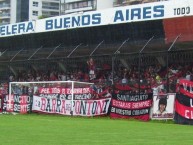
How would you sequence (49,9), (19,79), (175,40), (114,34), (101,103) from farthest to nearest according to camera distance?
(49,9)
(19,79)
(114,34)
(175,40)
(101,103)

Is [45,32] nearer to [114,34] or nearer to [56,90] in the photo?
[114,34]

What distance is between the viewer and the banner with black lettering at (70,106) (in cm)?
3053

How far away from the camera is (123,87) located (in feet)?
113

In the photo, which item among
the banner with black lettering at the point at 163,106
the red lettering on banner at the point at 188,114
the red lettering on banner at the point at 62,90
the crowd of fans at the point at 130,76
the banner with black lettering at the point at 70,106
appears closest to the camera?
the red lettering on banner at the point at 188,114

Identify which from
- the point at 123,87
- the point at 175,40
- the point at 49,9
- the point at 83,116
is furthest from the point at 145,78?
the point at 49,9

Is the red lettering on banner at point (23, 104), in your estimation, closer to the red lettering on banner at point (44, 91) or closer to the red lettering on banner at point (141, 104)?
the red lettering on banner at point (44, 91)

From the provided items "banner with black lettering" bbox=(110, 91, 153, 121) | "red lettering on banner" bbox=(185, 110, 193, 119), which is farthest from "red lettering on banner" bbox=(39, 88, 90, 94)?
"red lettering on banner" bbox=(185, 110, 193, 119)

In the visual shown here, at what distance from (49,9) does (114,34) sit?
3778 inches

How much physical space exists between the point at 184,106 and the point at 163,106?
176 centimetres

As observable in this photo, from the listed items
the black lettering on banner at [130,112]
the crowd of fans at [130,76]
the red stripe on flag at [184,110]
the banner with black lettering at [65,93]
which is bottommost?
the black lettering on banner at [130,112]

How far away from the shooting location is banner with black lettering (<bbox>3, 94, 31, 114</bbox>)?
3503 cm

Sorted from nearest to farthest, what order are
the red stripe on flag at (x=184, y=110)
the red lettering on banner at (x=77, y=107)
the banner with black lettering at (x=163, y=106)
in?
1. the red stripe on flag at (x=184, y=110)
2. the banner with black lettering at (x=163, y=106)
3. the red lettering on banner at (x=77, y=107)

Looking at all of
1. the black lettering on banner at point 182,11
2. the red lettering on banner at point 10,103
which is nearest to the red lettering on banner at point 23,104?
the red lettering on banner at point 10,103

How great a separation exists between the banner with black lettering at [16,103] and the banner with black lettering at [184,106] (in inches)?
508
